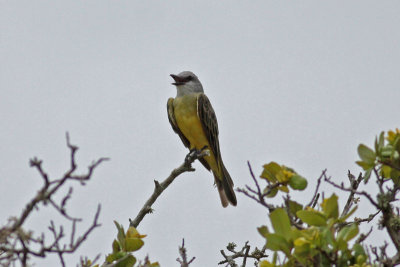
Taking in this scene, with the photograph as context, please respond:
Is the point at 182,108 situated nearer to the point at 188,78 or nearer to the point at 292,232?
the point at 188,78

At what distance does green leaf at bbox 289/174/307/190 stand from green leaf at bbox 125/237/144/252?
1042 millimetres

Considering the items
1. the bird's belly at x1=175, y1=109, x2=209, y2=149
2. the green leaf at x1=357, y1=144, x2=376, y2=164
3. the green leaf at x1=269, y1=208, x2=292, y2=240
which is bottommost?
the green leaf at x1=269, y1=208, x2=292, y2=240

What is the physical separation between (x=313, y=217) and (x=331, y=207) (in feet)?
0.36

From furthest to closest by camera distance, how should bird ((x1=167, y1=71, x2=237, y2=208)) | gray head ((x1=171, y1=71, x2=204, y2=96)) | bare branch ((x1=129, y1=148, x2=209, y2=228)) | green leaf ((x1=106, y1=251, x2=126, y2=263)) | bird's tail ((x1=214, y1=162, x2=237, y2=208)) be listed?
gray head ((x1=171, y1=71, x2=204, y2=96)), bird ((x1=167, y1=71, x2=237, y2=208)), bird's tail ((x1=214, y1=162, x2=237, y2=208)), bare branch ((x1=129, y1=148, x2=209, y2=228)), green leaf ((x1=106, y1=251, x2=126, y2=263))

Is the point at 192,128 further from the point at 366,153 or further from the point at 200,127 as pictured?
the point at 366,153

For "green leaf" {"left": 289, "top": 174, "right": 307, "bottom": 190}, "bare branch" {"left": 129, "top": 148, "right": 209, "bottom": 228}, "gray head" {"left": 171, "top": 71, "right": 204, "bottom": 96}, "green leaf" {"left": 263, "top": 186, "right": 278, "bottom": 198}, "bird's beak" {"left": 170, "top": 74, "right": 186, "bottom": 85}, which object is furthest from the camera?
"bird's beak" {"left": 170, "top": 74, "right": 186, "bottom": 85}

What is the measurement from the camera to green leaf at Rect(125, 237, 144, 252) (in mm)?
3959

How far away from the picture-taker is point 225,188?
9156 millimetres

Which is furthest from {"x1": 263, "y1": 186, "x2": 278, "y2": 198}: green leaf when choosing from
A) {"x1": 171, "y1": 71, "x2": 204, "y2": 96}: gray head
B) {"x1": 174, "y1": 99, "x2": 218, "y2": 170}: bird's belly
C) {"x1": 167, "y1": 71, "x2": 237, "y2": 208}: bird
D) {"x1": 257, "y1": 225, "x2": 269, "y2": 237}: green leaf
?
{"x1": 171, "y1": 71, "x2": 204, "y2": 96}: gray head

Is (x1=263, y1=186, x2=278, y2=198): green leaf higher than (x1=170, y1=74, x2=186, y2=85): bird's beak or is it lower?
lower

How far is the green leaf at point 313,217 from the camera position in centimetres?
336

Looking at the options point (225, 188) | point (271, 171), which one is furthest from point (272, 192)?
point (225, 188)

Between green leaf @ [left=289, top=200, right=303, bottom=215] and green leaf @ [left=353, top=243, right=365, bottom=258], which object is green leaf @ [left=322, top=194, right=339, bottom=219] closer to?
green leaf @ [left=353, top=243, right=365, bottom=258]

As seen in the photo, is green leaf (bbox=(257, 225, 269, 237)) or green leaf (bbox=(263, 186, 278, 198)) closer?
green leaf (bbox=(257, 225, 269, 237))
